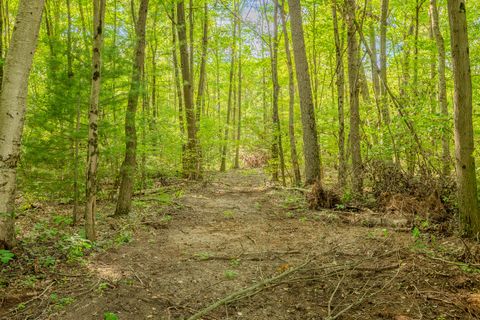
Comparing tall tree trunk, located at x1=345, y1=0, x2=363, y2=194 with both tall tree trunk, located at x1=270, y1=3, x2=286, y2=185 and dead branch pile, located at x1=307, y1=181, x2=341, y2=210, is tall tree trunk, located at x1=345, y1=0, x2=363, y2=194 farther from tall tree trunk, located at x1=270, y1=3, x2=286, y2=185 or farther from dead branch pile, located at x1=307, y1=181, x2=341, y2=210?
tall tree trunk, located at x1=270, y1=3, x2=286, y2=185

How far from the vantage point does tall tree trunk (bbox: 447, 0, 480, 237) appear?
4.55 m

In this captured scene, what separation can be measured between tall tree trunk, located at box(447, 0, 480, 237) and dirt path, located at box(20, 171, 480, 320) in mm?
863

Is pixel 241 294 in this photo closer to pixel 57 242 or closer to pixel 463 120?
pixel 57 242

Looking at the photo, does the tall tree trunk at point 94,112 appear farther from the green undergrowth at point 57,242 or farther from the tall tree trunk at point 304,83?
the tall tree trunk at point 304,83

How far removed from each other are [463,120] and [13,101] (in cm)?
585

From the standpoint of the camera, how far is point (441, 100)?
31.4 ft

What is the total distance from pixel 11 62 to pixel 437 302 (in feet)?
18.1

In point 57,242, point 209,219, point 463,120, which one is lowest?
point 209,219

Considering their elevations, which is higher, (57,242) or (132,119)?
(132,119)

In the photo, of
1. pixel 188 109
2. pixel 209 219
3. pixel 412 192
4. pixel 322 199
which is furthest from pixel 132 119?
pixel 412 192

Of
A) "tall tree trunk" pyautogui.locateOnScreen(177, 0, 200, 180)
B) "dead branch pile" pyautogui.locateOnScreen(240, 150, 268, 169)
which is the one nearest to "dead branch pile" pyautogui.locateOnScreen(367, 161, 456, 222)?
"tall tree trunk" pyautogui.locateOnScreen(177, 0, 200, 180)

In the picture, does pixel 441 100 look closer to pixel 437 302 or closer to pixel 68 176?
pixel 437 302

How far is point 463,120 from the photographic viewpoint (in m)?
4.64

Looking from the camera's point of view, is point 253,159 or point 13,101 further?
point 253,159
